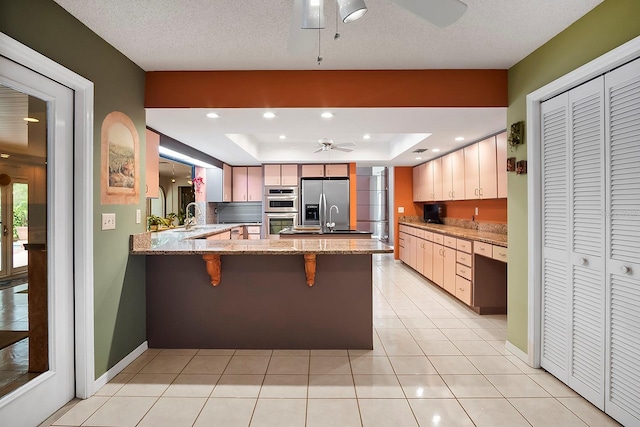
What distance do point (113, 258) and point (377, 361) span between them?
2156mm

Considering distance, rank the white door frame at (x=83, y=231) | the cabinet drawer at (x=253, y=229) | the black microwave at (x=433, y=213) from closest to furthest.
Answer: the white door frame at (x=83, y=231) < the black microwave at (x=433, y=213) < the cabinet drawer at (x=253, y=229)

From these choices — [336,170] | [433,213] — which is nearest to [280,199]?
[336,170]

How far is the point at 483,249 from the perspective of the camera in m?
3.63

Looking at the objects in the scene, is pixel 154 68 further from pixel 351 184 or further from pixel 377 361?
pixel 351 184

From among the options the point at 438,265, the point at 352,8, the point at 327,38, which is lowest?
the point at 438,265

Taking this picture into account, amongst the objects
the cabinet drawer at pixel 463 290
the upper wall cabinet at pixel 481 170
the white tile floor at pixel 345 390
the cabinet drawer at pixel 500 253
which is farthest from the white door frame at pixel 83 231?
the upper wall cabinet at pixel 481 170

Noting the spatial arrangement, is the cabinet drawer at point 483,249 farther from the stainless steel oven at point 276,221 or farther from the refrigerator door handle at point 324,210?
the stainless steel oven at point 276,221

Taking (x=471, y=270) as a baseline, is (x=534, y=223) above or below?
above

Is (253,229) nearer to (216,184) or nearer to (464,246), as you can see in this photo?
(216,184)

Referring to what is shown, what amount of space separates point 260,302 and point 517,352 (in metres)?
2.18

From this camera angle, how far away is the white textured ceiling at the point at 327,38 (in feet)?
6.31

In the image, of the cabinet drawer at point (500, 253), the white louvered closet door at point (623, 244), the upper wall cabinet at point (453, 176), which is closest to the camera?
the white louvered closet door at point (623, 244)

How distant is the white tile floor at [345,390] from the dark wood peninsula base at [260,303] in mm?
123

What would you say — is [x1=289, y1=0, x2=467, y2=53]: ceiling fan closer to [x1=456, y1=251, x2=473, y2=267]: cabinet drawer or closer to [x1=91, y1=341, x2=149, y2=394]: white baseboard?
[x1=91, y1=341, x2=149, y2=394]: white baseboard
